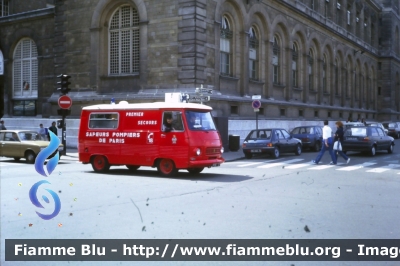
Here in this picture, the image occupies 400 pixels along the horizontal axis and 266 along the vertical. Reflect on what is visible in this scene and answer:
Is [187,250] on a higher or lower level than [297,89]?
lower

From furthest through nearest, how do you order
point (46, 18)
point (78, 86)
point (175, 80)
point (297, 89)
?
point (297, 89)
point (46, 18)
point (78, 86)
point (175, 80)

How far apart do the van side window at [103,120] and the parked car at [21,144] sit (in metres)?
4.11

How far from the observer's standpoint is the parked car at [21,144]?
21.2 meters

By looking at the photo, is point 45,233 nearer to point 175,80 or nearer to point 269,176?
point 269,176

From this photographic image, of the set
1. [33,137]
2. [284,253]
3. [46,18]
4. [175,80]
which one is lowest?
[284,253]

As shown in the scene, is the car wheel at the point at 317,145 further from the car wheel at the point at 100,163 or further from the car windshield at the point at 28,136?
the car wheel at the point at 100,163

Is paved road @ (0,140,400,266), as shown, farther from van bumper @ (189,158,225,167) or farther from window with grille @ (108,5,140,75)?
window with grille @ (108,5,140,75)

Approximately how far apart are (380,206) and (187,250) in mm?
5406

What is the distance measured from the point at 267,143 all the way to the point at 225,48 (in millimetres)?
9662

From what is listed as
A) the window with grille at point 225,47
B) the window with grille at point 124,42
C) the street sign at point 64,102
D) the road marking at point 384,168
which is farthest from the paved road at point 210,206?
the window with grille at point 225,47

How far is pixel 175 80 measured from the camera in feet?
92.3

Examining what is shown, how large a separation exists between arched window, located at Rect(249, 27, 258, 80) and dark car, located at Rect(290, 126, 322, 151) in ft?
20.6

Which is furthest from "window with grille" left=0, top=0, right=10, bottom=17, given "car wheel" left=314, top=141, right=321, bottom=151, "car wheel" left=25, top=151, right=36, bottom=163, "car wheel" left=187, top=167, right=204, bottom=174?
"car wheel" left=187, top=167, right=204, bottom=174

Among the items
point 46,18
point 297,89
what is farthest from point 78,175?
point 297,89
